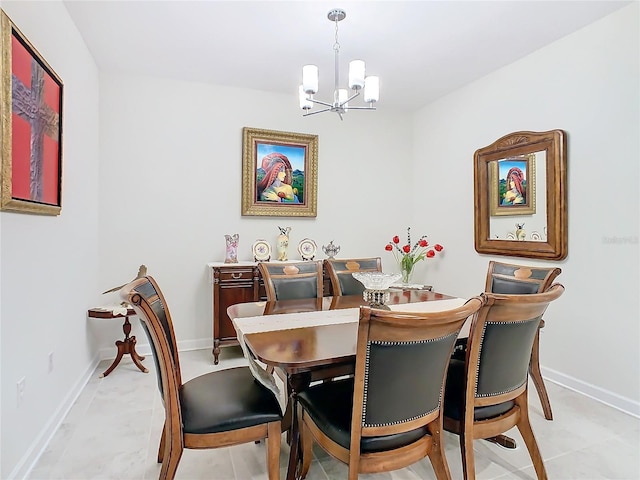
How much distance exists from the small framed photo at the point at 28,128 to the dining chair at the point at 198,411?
0.83 meters

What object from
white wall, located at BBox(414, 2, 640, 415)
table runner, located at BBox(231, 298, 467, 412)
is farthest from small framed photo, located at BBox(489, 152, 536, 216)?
table runner, located at BBox(231, 298, 467, 412)

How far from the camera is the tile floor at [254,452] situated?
1.86 metres

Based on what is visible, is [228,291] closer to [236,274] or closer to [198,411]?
[236,274]

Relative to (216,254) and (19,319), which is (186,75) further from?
(19,319)

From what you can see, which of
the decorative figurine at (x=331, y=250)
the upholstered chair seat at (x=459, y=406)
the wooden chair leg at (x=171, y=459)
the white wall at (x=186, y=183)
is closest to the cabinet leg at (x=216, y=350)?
the white wall at (x=186, y=183)

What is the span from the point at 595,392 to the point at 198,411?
9.39 feet

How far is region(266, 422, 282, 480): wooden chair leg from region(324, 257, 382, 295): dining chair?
140 cm

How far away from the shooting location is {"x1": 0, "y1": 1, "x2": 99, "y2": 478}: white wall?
1.73m

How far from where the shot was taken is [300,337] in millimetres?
1671

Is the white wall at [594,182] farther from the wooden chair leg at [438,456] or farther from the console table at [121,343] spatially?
the console table at [121,343]

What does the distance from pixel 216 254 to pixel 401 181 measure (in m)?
2.50

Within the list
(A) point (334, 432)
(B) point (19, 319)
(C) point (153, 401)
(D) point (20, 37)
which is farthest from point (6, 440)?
(D) point (20, 37)

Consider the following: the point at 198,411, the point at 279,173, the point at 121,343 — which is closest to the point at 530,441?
the point at 198,411

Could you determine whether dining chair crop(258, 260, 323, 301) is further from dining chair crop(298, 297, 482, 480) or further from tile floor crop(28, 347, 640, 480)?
dining chair crop(298, 297, 482, 480)
